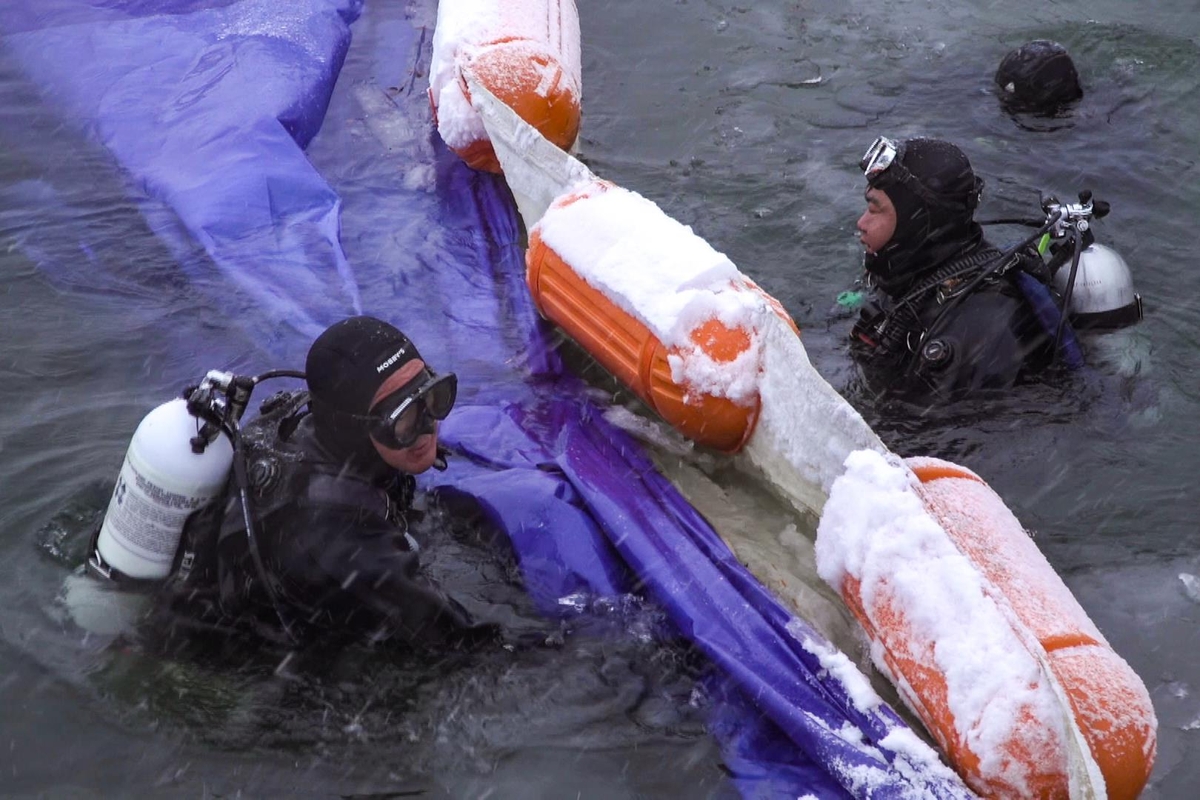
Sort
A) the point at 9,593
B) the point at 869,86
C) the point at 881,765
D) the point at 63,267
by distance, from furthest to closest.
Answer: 1. the point at 869,86
2. the point at 63,267
3. the point at 9,593
4. the point at 881,765

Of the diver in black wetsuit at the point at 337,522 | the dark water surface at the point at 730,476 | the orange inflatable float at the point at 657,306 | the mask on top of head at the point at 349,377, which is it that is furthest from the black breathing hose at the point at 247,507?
the orange inflatable float at the point at 657,306

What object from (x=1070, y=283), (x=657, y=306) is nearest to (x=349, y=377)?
(x=657, y=306)

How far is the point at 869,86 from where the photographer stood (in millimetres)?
7773

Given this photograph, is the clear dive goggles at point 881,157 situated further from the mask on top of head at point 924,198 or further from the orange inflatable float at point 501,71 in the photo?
the orange inflatable float at point 501,71

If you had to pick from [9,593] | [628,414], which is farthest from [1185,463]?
[9,593]

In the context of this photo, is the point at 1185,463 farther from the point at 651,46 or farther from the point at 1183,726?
the point at 651,46

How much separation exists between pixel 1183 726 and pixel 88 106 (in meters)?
6.14

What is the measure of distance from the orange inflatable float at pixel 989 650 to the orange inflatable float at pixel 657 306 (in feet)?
2.52

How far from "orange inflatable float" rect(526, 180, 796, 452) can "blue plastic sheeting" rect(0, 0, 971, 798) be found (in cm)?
28

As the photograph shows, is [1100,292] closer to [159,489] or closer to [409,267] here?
[409,267]

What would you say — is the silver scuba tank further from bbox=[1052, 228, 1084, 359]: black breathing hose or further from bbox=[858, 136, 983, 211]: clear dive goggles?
bbox=[858, 136, 983, 211]: clear dive goggles

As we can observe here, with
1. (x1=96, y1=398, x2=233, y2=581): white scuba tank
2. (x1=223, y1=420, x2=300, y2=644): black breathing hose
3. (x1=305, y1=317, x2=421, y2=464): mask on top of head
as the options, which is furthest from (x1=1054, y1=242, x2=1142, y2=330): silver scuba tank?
(x1=96, y1=398, x2=233, y2=581): white scuba tank

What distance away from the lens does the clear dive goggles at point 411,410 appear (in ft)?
11.1

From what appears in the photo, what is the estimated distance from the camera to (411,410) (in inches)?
134
